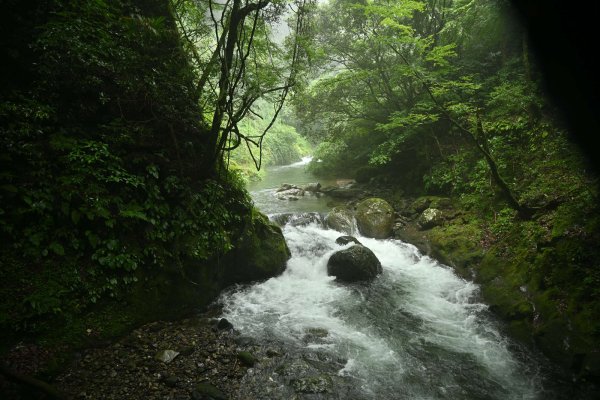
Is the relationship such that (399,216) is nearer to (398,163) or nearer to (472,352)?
(398,163)

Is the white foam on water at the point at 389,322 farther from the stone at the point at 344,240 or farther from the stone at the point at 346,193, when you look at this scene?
the stone at the point at 346,193

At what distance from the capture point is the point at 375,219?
478 inches

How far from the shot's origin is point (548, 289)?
5.93 meters

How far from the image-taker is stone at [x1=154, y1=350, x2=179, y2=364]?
4816 millimetres

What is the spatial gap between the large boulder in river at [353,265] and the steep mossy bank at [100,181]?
123 inches

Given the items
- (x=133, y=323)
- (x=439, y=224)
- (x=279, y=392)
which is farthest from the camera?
(x=439, y=224)

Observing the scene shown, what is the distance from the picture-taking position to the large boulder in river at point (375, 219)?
1184cm

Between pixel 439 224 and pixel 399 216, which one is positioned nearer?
pixel 439 224

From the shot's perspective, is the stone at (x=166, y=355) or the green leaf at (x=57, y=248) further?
the stone at (x=166, y=355)

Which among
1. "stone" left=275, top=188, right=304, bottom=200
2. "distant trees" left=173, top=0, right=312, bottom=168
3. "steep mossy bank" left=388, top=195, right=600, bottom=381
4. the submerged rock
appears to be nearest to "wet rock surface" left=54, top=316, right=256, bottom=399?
"distant trees" left=173, top=0, right=312, bottom=168

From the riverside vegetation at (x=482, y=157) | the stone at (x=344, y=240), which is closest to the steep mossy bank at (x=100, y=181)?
the riverside vegetation at (x=482, y=157)

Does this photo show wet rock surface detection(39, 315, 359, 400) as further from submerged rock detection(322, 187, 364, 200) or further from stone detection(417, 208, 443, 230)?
submerged rock detection(322, 187, 364, 200)

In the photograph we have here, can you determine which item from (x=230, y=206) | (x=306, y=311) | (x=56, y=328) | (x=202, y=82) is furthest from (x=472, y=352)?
(x=202, y=82)

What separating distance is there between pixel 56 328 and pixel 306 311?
466 cm
